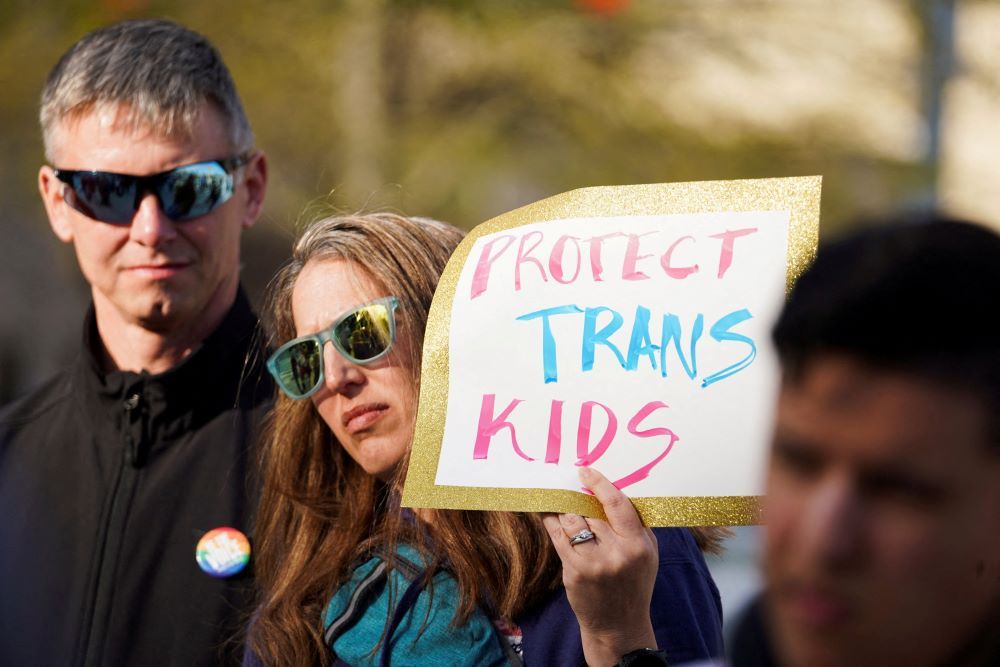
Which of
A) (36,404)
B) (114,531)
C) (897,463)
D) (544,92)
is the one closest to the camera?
(897,463)

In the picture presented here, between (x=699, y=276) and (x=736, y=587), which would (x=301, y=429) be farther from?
(x=736, y=587)

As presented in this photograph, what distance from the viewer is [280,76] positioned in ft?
32.2

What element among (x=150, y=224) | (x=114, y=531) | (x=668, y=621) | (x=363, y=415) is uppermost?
(x=150, y=224)

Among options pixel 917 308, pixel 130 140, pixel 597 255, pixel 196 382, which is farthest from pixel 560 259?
pixel 130 140

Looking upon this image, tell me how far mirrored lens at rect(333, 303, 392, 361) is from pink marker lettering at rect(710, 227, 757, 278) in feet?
2.26

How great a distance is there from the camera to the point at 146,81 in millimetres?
3006

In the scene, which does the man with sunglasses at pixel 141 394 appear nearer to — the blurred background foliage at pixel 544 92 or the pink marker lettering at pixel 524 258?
the pink marker lettering at pixel 524 258

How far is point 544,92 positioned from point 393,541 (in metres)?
7.99

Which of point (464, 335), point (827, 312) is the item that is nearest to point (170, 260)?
point (464, 335)

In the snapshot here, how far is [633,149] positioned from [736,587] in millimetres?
4318

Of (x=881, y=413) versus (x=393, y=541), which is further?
(x=393, y=541)

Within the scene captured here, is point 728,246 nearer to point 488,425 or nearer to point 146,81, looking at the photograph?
point 488,425

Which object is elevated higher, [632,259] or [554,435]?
[632,259]

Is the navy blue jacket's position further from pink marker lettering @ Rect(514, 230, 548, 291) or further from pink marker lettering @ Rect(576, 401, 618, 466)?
pink marker lettering @ Rect(514, 230, 548, 291)
